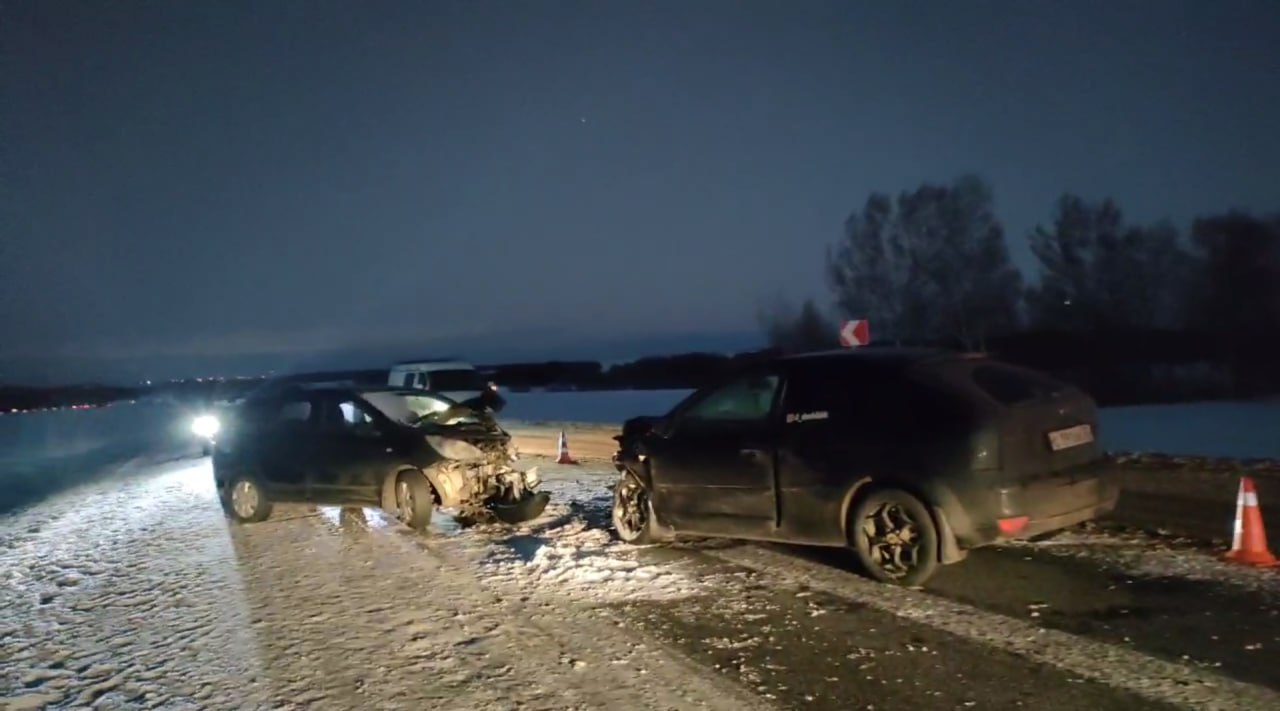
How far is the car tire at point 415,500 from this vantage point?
1049cm

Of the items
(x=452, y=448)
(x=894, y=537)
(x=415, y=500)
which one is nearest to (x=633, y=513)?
(x=452, y=448)

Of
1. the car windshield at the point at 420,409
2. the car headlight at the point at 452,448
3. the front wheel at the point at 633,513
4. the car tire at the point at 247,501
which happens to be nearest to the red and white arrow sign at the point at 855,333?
the car windshield at the point at 420,409

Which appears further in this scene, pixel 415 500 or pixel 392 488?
pixel 392 488

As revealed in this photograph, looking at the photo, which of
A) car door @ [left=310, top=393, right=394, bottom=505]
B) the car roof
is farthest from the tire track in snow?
car door @ [left=310, top=393, right=394, bottom=505]

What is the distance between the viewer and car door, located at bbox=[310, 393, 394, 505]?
35.5 feet

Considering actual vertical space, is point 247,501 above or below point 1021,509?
below

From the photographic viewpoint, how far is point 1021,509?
6.78m

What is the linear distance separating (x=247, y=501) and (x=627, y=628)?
22.6ft

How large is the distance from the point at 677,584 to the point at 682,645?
5.20 feet

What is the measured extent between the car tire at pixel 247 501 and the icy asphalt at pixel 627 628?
178 centimetres

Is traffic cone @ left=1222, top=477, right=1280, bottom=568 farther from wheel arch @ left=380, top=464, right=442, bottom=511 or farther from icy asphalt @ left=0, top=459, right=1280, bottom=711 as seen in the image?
wheel arch @ left=380, top=464, right=442, bottom=511

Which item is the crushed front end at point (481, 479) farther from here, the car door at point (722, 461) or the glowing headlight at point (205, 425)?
the glowing headlight at point (205, 425)

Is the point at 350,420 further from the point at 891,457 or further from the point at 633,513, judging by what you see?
the point at 891,457

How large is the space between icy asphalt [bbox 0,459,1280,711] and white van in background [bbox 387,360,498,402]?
12.7 m
